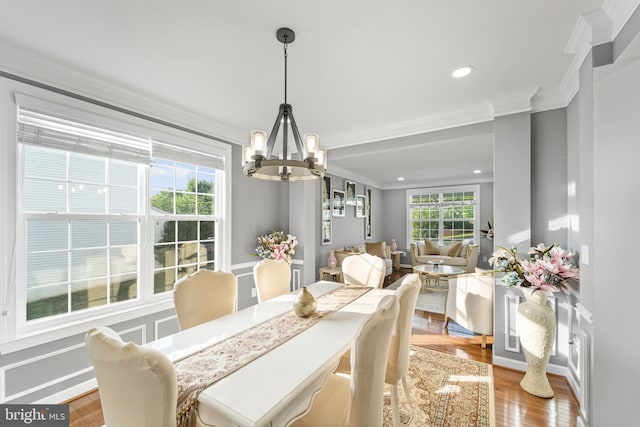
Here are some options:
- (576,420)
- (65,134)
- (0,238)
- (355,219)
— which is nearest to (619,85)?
(576,420)

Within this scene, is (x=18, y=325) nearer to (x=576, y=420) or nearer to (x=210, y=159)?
(x=210, y=159)

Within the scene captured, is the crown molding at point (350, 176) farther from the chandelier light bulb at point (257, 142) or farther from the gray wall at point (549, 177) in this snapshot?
the chandelier light bulb at point (257, 142)

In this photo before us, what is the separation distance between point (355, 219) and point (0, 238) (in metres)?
5.74

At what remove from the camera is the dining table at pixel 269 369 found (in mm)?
968

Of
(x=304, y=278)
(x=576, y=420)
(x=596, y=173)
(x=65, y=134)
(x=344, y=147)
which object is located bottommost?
(x=576, y=420)

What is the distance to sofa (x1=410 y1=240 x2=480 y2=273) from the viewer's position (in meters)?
6.14

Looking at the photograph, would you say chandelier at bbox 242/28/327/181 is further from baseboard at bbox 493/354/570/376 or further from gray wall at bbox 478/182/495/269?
gray wall at bbox 478/182/495/269

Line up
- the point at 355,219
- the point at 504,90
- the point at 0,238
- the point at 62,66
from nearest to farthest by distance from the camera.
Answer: the point at 0,238, the point at 62,66, the point at 504,90, the point at 355,219

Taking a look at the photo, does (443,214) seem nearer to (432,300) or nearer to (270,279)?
(432,300)

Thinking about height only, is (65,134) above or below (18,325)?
above

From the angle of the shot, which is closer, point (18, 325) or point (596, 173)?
point (596, 173)

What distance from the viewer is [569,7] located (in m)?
1.49

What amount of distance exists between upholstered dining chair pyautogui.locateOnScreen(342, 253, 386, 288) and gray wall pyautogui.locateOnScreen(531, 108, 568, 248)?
1.45 metres

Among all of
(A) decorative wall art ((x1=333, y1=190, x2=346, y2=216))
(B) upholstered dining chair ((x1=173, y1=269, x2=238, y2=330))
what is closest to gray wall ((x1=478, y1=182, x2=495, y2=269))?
(A) decorative wall art ((x1=333, y1=190, x2=346, y2=216))
